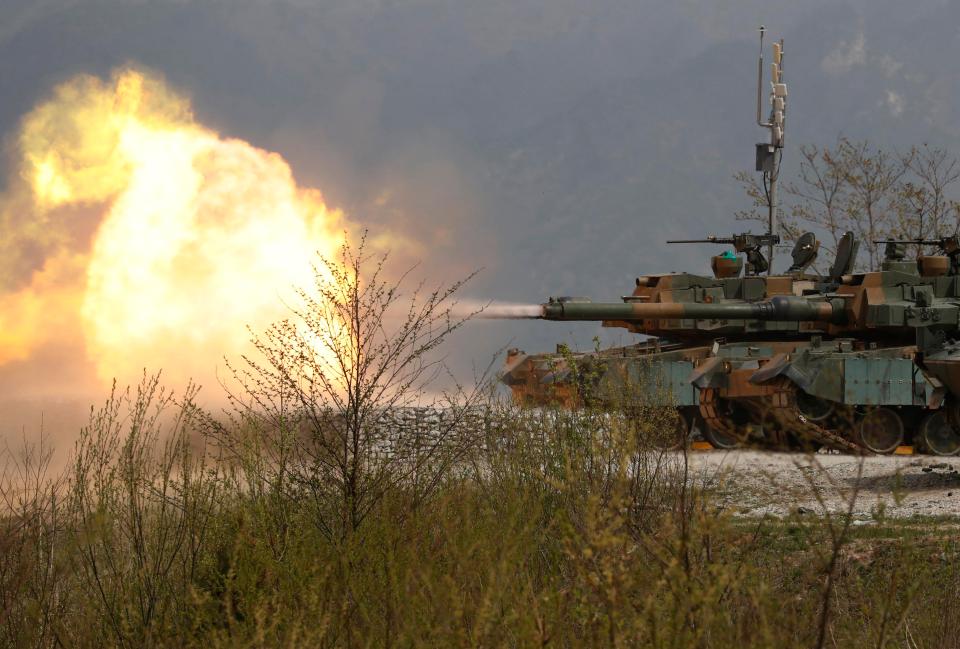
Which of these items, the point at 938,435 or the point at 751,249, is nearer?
the point at 938,435

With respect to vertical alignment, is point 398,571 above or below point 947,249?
below

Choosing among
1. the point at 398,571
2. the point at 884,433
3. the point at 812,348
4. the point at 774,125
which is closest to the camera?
the point at 398,571

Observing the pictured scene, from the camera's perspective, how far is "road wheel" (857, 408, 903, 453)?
21859 millimetres

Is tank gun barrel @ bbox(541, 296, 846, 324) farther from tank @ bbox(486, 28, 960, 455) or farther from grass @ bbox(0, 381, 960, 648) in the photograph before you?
grass @ bbox(0, 381, 960, 648)

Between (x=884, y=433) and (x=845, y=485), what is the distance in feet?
19.8

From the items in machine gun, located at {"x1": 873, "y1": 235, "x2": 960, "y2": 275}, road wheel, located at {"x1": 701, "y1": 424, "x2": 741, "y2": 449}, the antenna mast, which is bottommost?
road wheel, located at {"x1": 701, "y1": 424, "x2": 741, "y2": 449}

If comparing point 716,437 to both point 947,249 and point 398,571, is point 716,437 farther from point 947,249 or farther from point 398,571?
point 398,571

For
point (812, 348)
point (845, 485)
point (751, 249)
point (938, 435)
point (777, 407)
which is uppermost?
point (751, 249)

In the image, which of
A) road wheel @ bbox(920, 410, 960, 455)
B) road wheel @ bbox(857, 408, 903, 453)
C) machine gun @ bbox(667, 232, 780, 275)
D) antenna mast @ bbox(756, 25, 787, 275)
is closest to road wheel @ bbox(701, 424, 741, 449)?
road wheel @ bbox(857, 408, 903, 453)

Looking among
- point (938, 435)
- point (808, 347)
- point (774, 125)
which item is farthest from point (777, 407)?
point (774, 125)

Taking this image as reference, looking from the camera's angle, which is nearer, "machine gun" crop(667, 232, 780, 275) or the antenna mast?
"machine gun" crop(667, 232, 780, 275)

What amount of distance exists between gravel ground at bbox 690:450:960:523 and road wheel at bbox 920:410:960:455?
18.0 inches

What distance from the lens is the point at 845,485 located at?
1634cm

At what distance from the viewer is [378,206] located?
12350 cm
